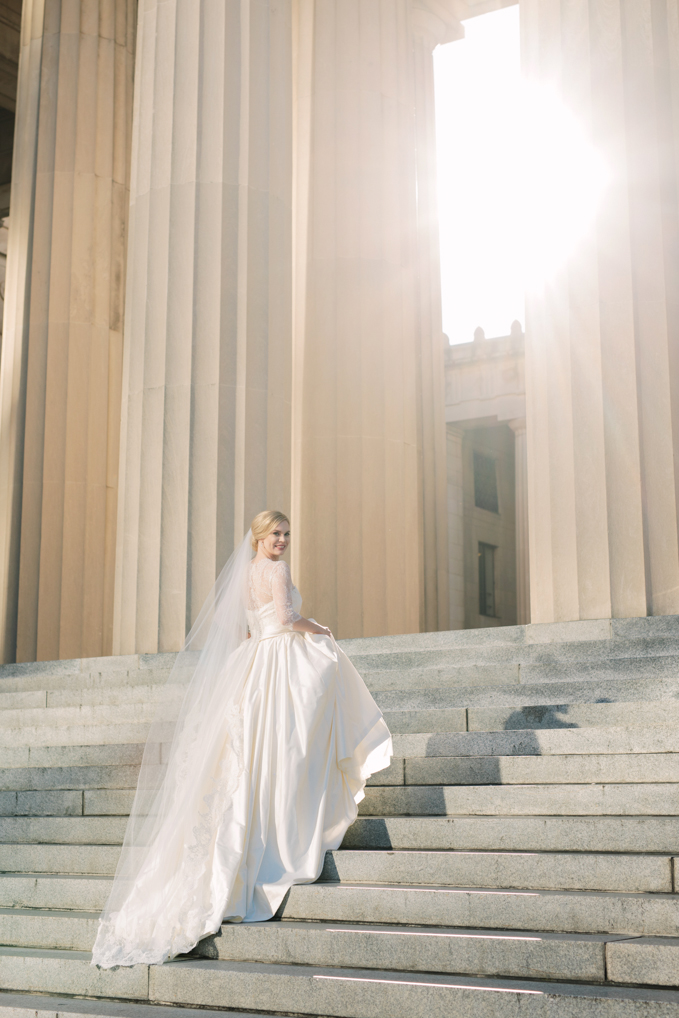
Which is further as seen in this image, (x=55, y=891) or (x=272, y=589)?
(x=272, y=589)

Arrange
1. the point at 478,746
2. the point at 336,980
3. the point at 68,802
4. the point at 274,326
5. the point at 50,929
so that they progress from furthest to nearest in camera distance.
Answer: the point at 274,326, the point at 68,802, the point at 478,746, the point at 50,929, the point at 336,980

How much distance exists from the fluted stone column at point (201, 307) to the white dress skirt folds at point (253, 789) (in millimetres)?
4349

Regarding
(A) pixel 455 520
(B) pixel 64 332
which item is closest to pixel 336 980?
(B) pixel 64 332

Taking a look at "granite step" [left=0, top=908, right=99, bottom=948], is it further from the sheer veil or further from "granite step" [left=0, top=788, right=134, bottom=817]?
"granite step" [left=0, top=788, right=134, bottom=817]

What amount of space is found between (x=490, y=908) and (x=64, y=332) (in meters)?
12.5

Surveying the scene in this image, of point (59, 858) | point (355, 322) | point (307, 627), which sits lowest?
point (59, 858)

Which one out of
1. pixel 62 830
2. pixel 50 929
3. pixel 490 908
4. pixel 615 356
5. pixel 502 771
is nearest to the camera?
pixel 490 908

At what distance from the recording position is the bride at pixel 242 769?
6605 millimetres

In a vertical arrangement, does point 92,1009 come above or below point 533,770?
below

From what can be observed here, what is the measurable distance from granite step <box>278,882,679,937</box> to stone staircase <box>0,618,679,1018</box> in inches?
0.4

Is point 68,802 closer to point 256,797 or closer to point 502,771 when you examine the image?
point 256,797

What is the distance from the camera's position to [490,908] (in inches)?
232

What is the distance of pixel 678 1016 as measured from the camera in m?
4.57

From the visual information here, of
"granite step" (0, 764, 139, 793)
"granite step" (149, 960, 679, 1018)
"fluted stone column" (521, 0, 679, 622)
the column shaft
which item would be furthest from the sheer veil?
the column shaft
